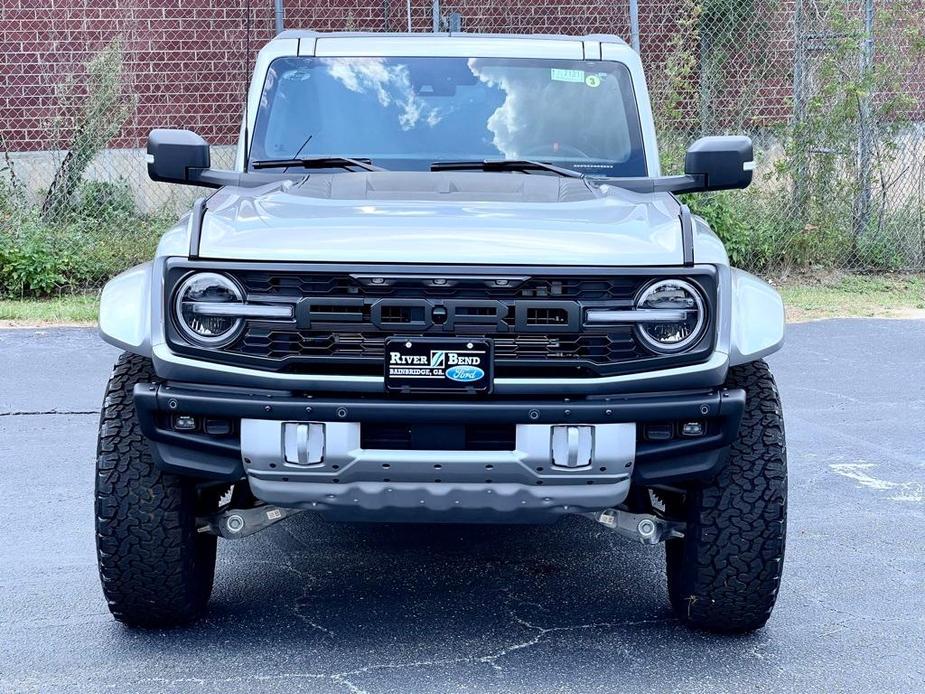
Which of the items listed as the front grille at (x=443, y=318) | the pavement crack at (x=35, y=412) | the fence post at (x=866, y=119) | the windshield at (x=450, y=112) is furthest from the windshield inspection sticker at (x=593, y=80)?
the fence post at (x=866, y=119)

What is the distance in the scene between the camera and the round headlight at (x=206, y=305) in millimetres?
3586

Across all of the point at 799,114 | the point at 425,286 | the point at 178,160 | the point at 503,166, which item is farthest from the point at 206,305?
the point at 799,114

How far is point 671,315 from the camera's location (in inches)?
141

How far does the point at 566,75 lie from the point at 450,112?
1.79 feet

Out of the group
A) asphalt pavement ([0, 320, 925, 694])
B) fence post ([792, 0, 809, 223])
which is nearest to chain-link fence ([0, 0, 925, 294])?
fence post ([792, 0, 809, 223])

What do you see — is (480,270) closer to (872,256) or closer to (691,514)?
(691,514)

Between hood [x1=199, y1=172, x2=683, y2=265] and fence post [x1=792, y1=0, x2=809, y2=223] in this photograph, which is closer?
hood [x1=199, y1=172, x2=683, y2=265]

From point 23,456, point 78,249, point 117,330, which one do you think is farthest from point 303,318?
point 78,249

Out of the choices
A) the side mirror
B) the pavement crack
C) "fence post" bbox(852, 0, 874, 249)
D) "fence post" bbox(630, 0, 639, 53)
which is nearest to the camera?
the side mirror

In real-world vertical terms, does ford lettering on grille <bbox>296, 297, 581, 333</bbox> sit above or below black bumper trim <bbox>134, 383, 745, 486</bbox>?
above

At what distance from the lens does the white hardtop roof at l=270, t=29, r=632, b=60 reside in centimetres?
534

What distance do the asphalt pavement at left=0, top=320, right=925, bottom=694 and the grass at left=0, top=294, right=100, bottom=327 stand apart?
393cm

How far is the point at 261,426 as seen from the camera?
11.5 ft

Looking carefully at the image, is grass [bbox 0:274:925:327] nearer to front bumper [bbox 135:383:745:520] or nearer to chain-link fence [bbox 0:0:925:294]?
chain-link fence [bbox 0:0:925:294]
